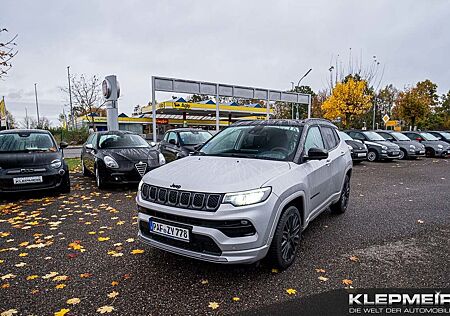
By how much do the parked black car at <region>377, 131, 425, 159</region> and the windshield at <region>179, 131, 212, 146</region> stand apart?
37.4ft

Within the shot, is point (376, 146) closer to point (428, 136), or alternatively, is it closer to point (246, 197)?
point (428, 136)

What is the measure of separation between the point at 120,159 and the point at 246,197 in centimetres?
543

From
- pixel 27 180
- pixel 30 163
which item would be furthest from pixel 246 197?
pixel 30 163

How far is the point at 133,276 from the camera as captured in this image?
126 inches

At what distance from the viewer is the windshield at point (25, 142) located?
689cm

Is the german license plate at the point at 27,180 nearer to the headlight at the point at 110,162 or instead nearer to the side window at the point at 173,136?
the headlight at the point at 110,162

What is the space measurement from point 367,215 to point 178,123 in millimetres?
46645

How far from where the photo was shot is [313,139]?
432 centimetres

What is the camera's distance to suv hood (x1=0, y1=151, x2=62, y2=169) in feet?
20.6

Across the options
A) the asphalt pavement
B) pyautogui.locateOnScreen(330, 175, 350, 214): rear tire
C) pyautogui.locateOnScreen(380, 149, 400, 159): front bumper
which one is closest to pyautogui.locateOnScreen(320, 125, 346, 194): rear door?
pyautogui.locateOnScreen(330, 175, 350, 214): rear tire

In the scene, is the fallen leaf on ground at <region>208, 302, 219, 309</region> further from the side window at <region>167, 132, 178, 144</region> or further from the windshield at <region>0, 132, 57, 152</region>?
the side window at <region>167, 132, 178, 144</region>

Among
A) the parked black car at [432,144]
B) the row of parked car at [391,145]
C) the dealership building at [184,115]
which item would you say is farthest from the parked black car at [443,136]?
the dealership building at [184,115]

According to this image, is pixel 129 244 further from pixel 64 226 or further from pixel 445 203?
pixel 445 203

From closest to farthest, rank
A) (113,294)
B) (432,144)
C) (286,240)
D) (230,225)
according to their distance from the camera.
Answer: (230,225)
(113,294)
(286,240)
(432,144)
